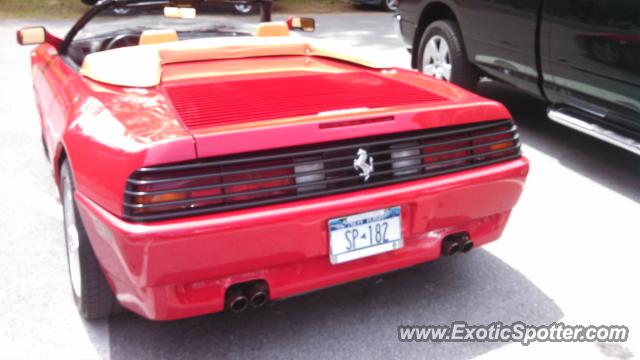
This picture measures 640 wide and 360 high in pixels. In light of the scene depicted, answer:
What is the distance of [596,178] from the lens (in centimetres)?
418

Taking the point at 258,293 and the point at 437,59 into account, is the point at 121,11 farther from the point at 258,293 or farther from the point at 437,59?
the point at 437,59

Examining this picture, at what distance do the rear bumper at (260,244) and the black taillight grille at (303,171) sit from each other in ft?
0.13

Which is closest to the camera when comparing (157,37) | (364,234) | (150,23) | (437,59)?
(364,234)

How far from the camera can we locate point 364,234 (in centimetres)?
229

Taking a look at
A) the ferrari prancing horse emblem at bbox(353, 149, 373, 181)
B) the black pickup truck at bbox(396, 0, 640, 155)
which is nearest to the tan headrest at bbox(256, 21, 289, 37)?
the ferrari prancing horse emblem at bbox(353, 149, 373, 181)

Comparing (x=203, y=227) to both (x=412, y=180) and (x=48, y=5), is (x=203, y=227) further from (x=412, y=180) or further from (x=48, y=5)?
(x=48, y=5)

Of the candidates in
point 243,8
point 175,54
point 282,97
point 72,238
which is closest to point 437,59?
point 243,8

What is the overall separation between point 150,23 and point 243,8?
600 mm

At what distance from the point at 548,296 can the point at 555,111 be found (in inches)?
73.6

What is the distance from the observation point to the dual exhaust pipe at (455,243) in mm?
2557

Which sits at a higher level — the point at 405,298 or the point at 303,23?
the point at 303,23

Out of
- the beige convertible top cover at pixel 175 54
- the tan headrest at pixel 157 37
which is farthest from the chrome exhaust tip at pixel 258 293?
the tan headrest at pixel 157 37

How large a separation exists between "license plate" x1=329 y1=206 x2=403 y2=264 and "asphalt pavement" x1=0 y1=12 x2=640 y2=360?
44 cm

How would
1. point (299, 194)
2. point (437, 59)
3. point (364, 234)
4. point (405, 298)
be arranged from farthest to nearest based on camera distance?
1. point (437, 59)
2. point (405, 298)
3. point (364, 234)
4. point (299, 194)
